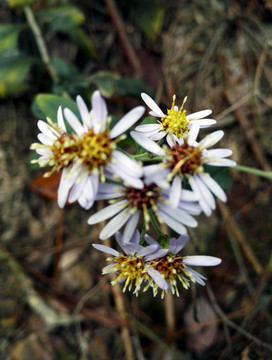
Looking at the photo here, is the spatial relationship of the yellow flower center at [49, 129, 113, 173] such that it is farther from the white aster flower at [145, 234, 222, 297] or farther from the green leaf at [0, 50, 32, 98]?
the green leaf at [0, 50, 32, 98]

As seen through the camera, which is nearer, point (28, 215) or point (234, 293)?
point (234, 293)

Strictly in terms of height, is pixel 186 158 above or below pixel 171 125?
below

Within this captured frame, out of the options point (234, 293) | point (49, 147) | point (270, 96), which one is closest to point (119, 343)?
point (234, 293)

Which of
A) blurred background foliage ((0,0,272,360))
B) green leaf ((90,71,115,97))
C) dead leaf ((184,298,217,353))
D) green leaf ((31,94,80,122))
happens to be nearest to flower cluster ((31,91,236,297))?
green leaf ((31,94,80,122))

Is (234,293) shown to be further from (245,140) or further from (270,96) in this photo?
(270,96)

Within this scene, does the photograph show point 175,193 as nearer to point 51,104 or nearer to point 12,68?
point 51,104

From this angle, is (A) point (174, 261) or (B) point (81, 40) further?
(B) point (81, 40)

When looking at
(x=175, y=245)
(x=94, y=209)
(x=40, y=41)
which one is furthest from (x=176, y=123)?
(x=40, y=41)

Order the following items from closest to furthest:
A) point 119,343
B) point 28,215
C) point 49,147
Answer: point 49,147 → point 119,343 → point 28,215
